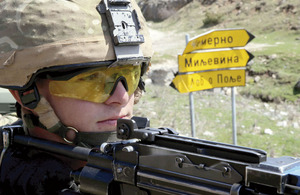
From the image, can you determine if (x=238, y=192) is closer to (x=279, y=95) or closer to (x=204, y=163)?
(x=204, y=163)

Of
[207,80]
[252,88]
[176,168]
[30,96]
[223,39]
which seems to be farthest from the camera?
[252,88]

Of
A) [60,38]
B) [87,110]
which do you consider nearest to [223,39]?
[87,110]

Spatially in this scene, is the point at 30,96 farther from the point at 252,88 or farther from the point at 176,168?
the point at 252,88

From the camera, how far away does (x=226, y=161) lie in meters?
1.52

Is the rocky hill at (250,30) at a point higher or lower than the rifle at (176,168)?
higher

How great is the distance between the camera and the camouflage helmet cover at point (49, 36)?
88.7 inches

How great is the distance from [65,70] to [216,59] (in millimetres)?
3877

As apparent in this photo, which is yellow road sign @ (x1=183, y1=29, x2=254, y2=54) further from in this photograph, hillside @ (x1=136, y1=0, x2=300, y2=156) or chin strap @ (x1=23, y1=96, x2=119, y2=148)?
chin strap @ (x1=23, y1=96, x2=119, y2=148)

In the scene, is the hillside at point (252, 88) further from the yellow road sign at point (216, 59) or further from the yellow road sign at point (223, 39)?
the yellow road sign at point (223, 39)

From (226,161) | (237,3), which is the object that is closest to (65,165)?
(226,161)

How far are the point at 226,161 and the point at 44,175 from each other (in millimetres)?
1250

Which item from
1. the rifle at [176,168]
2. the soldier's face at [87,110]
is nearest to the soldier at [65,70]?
the soldier's face at [87,110]

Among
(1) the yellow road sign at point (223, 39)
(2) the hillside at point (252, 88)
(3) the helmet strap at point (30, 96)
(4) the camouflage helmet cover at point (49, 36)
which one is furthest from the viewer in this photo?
(2) the hillside at point (252, 88)

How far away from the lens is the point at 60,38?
7.43 ft
